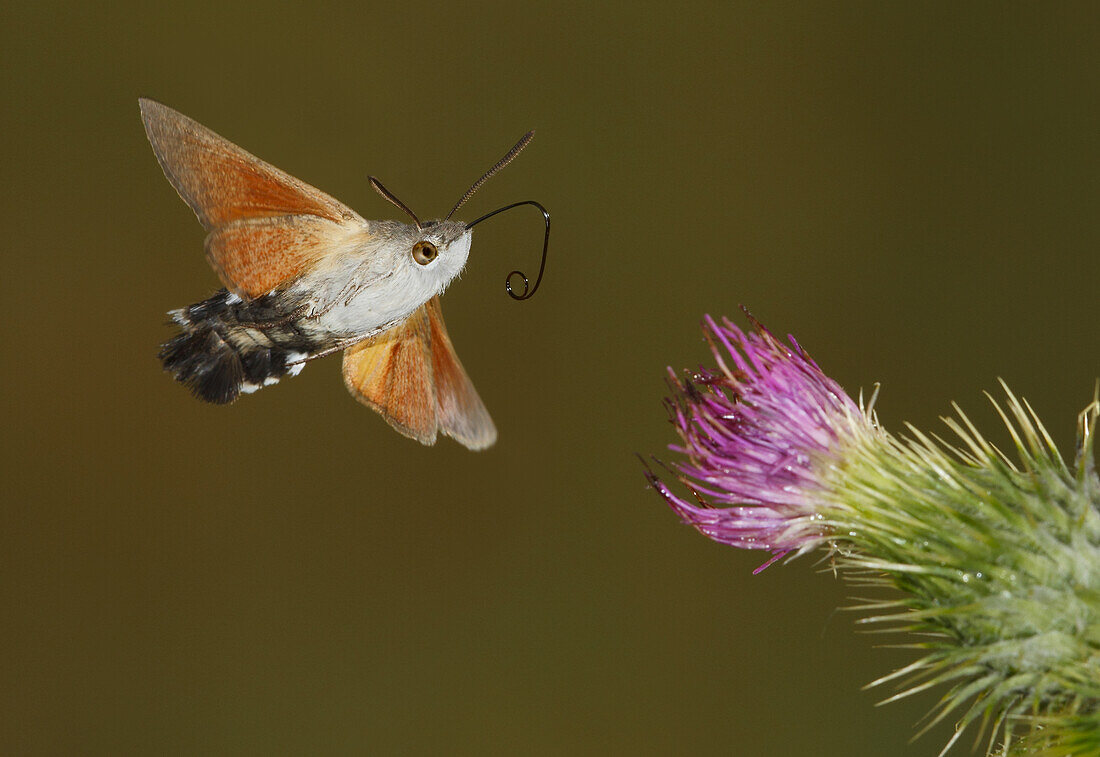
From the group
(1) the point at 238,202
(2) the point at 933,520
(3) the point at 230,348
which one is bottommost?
(2) the point at 933,520

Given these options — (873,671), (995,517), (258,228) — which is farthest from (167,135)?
(873,671)

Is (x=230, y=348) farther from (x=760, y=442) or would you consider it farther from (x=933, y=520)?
(x=933, y=520)

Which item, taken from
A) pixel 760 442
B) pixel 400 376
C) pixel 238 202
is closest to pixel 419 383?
pixel 400 376

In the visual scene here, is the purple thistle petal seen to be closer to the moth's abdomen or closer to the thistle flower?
the thistle flower

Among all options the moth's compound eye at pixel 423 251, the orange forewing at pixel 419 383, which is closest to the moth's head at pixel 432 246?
the moth's compound eye at pixel 423 251

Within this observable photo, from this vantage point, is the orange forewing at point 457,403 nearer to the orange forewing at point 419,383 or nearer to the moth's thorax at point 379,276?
the orange forewing at point 419,383

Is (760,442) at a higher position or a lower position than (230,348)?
lower
